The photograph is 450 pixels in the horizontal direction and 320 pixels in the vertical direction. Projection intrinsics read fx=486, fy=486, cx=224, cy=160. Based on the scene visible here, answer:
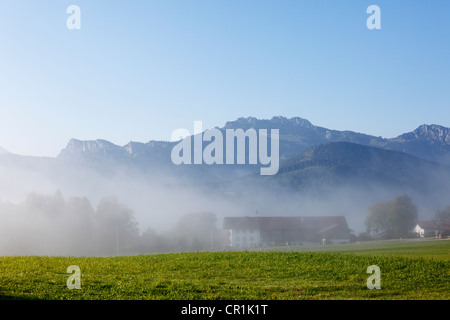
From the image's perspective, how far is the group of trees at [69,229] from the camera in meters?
118

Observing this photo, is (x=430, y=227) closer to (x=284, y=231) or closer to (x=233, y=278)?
(x=284, y=231)

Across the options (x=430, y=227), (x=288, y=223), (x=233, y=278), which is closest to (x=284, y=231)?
(x=288, y=223)

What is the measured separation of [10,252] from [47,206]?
1762 cm

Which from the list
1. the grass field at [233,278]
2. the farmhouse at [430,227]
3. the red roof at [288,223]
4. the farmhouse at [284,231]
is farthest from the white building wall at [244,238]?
the grass field at [233,278]

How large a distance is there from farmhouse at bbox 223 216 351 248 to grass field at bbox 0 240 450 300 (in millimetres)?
115054

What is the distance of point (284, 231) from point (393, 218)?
37.4m

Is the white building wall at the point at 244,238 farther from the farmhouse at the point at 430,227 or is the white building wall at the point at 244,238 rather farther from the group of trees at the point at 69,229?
the farmhouse at the point at 430,227

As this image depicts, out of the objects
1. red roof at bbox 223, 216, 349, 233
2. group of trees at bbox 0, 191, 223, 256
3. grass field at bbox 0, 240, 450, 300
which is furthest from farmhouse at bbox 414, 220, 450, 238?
grass field at bbox 0, 240, 450, 300

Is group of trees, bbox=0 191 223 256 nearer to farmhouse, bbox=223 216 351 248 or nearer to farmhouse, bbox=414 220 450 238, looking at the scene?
farmhouse, bbox=223 216 351 248

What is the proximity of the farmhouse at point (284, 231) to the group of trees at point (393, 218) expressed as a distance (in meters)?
9.54

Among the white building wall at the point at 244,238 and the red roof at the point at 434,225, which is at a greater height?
the red roof at the point at 434,225
